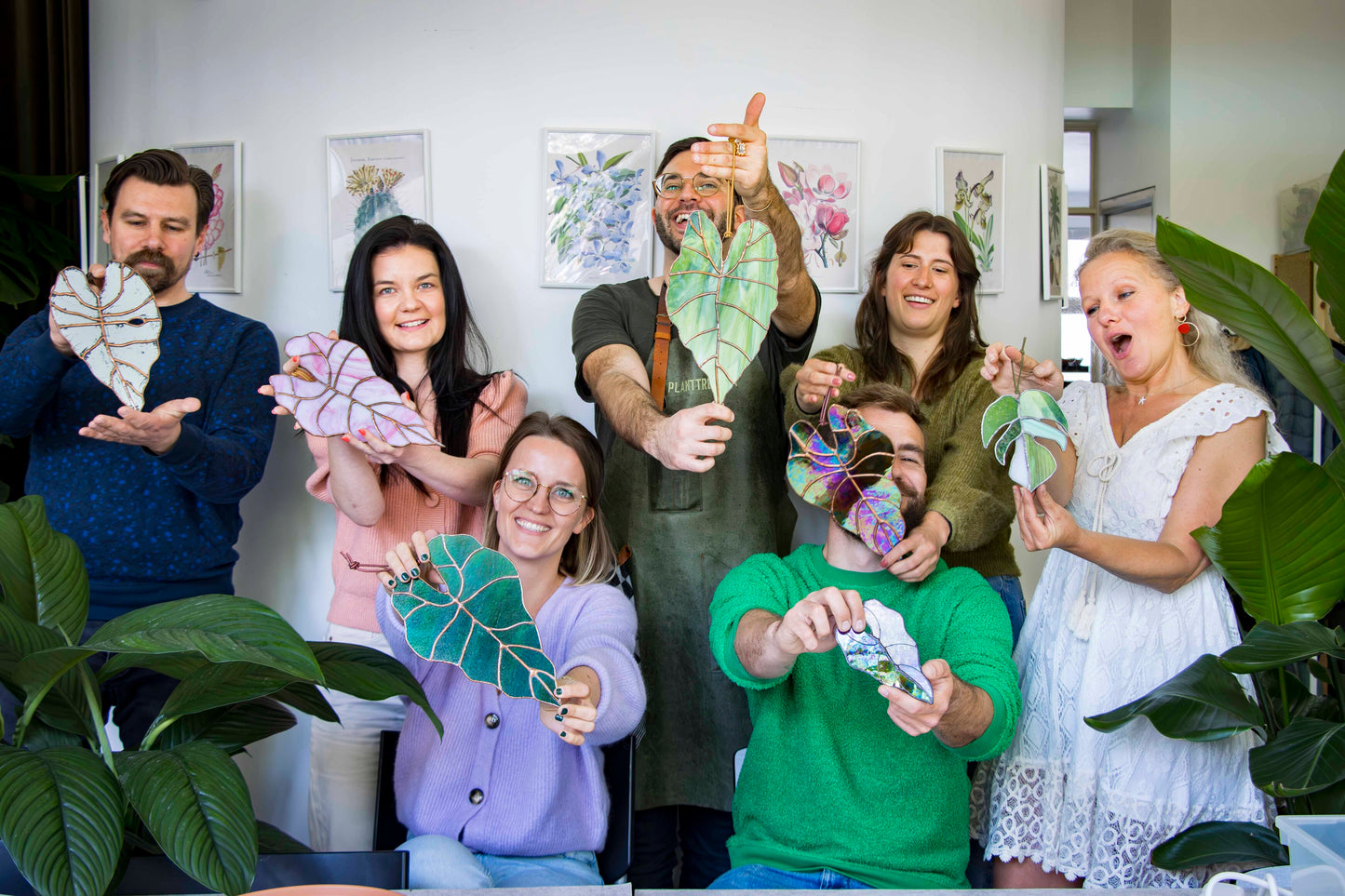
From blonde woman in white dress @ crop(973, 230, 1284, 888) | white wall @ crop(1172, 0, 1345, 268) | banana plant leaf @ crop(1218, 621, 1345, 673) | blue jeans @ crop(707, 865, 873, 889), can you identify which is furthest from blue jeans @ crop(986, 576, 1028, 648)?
white wall @ crop(1172, 0, 1345, 268)

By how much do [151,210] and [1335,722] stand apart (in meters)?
2.29

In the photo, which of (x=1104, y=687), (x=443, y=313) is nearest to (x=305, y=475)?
(x=443, y=313)

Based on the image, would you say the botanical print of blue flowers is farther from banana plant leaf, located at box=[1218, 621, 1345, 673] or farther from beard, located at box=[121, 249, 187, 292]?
banana plant leaf, located at box=[1218, 621, 1345, 673]

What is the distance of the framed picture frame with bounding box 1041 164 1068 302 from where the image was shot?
8.63ft

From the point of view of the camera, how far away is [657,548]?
1995mm

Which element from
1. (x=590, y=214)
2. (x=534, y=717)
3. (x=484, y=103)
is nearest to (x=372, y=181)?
(x=484, y=103)

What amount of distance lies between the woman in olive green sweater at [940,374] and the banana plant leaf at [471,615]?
2.24ft

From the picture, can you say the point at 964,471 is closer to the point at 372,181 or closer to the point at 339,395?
the point at 339,395

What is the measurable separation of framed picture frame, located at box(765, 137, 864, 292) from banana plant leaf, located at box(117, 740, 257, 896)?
1.80 meters

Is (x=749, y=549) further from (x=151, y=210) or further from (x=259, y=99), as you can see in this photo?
(x=259, y=99)

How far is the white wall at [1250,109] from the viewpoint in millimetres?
4859

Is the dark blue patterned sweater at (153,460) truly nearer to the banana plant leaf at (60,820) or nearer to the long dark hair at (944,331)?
the banana plant leaf at (60,820)

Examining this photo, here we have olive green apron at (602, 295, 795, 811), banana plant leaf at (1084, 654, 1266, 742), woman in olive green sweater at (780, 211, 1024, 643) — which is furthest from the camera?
olive green apron at (602, 295, 795, 811)

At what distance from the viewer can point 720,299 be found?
158 cm
